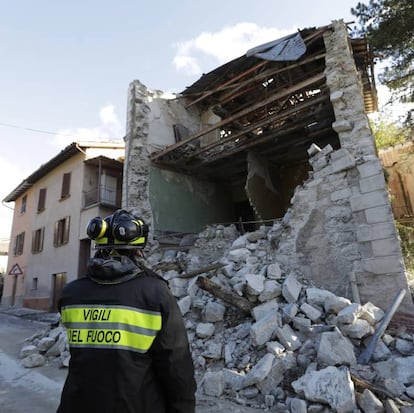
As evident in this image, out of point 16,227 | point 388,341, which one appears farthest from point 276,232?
point 16,227

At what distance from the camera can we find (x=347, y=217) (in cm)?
521

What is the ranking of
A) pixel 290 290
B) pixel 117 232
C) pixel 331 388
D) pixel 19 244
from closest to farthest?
pixel 117 232 < pixel 331 388 < pixel 290 290 < pixel 19 244

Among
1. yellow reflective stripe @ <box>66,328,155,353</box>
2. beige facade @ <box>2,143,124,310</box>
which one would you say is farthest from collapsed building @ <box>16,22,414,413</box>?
beige facade @ <box>2,143,124,310</box>

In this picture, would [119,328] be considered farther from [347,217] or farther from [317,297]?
[347,217]

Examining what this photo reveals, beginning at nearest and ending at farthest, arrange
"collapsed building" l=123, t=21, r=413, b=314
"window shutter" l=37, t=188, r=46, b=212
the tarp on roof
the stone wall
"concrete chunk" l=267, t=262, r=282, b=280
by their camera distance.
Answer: the stone wall
"collapsed building" l=123, t=21, r=413, b=314
"concrete chunk" l=267, t=262, r=282, b=280
the tarp on roof
"window shutter" l=37, t=188, r=46, b=212

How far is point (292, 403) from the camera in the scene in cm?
289

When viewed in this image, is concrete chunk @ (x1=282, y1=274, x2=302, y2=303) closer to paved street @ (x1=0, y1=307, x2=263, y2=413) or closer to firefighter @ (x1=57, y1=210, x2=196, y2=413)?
paved street @ (x1=0, y1=307, x2=263, y2=413)

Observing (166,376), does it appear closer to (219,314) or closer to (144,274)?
(144,274)

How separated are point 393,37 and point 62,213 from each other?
13650mm

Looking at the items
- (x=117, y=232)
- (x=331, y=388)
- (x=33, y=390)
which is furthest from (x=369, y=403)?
(x=33, y=390)

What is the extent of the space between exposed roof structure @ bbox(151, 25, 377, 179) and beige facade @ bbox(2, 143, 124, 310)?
179 inches

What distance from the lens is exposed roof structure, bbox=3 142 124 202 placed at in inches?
511

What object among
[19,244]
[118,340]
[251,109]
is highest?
[251,109]

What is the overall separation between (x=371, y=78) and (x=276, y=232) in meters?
5.46
